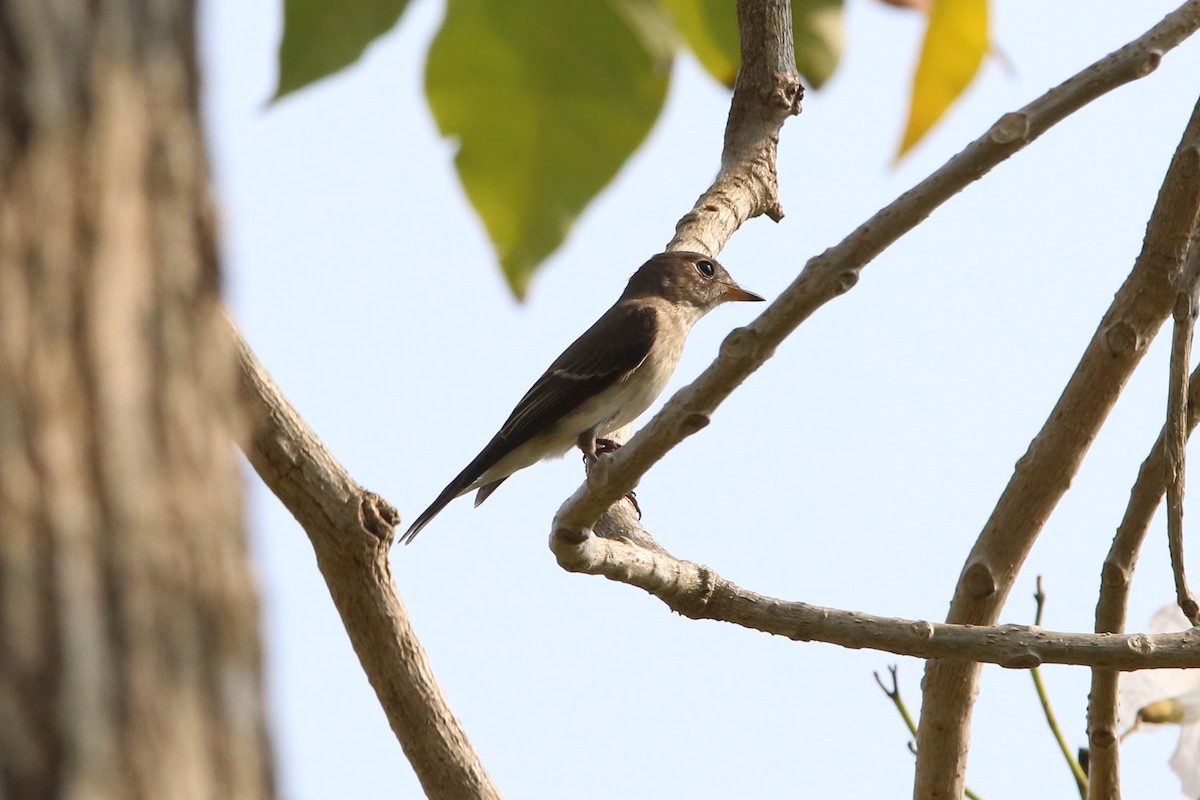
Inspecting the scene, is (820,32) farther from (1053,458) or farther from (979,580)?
(979,580)

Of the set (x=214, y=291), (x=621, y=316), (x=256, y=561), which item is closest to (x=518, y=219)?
(x=214, y=291)

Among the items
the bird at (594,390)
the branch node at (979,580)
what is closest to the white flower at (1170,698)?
the branch node at (979,580)

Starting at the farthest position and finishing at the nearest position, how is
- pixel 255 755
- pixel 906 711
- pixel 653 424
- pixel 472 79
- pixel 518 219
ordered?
pixel 906 711 < pixel 653 424 < pixel 518 219 < pixel 472 79 < pixel 255 755

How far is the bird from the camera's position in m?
6.66

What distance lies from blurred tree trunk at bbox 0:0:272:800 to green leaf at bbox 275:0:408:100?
10.3 inches

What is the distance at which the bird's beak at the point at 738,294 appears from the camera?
777 centimetres

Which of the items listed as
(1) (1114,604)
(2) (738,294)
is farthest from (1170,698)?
(2) (738,294)

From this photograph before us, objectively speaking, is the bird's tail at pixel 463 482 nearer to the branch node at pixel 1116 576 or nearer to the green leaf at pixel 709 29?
the branch node at pixel 1116 576

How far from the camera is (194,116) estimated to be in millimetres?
1349

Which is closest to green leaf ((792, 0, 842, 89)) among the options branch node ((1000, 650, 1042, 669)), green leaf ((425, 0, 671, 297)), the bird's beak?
green leaf ((425, 0, 671, 297))

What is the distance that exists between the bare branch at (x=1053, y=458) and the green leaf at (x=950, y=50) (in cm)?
219

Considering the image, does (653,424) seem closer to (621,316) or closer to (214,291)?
(214,291)

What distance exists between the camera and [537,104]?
188 centimetres

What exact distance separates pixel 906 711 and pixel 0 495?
341 centimetres
